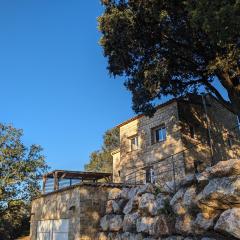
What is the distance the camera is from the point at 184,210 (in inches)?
430

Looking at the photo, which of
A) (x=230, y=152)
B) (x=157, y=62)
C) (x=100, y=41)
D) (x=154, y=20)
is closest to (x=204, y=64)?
(x=157, y=62)

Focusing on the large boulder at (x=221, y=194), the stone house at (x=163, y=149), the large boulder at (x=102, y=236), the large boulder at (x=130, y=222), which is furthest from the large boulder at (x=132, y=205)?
the large boulder at (x=221, y=194)

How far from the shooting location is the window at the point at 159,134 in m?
24.0

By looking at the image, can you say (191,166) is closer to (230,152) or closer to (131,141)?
(230,152)

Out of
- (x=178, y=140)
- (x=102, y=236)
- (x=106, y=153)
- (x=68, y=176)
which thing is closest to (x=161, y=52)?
(x=178, y=140)

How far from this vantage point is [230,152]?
24.7 meters

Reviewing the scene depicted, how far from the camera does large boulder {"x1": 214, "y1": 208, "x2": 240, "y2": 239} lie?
8.66m

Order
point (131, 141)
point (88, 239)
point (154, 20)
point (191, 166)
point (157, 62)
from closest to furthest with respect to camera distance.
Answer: point (88, 239) → point (154, 20) → point (157, 62) → point (191, 166) → point (131, 141)

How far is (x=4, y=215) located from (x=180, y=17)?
22945 millimetres

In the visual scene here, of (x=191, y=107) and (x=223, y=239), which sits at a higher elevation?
(x=191, y=107)

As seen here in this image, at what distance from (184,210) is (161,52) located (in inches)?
432

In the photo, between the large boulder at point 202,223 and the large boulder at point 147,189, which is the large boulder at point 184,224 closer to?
the large boulder at point 202,223

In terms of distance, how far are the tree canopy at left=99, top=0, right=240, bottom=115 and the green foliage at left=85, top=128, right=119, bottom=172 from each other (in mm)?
33465

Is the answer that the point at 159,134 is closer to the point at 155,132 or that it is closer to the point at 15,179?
the point at 155,132
